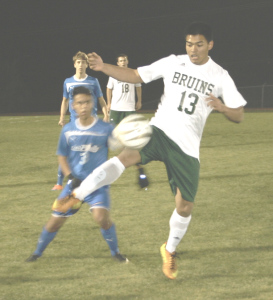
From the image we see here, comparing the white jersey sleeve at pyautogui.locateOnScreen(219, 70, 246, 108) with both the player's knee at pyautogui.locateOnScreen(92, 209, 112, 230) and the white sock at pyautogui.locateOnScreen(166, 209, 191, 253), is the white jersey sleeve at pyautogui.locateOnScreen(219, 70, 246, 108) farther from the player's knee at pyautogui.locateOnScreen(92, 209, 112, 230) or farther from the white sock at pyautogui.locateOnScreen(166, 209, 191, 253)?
the player's knee at pyautogui.locateOnScreen(92, 209, 112, 230)

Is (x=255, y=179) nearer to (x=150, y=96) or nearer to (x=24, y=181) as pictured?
(x=24, y=181)

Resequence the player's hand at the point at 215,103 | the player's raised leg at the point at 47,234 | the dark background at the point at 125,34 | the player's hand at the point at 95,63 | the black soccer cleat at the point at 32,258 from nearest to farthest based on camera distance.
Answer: the player's hand at the point at 215,103
the player's hand at the point at 95,63
the player's raised leg at the point at 47,234
the black soccer cleat at the point at 32,258
the dark background at the point at 125,34

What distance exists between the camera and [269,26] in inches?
1927

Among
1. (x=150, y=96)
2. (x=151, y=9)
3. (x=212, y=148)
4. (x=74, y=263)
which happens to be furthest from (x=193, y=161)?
(x=151, y=9)

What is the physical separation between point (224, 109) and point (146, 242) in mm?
2027

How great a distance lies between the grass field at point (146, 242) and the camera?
471 cm

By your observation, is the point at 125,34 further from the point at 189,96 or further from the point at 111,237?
the point at 189,96

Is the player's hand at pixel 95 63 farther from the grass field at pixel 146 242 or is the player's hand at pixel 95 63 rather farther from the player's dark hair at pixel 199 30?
the grass field at pixel 146 242

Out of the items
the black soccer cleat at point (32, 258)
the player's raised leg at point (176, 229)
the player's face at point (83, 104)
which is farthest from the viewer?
the black soccer cleat at point (32, 258)

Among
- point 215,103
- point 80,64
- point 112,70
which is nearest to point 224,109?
point 215,103

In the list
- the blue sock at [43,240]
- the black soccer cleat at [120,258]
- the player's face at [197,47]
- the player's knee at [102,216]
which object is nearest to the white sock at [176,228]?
the black soccer cleat at [120,258]

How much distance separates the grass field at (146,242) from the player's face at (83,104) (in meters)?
1.39

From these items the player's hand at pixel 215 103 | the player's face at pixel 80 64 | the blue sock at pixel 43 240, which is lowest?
the blue sock at pixel 43 240

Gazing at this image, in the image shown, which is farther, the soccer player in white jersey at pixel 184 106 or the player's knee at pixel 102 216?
the player's knee at pixel 102 216
